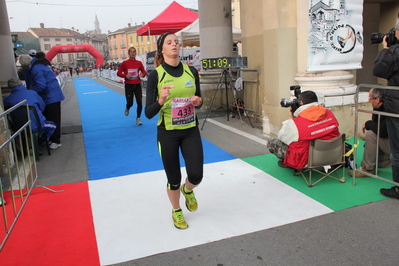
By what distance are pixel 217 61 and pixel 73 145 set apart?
3.64 metres

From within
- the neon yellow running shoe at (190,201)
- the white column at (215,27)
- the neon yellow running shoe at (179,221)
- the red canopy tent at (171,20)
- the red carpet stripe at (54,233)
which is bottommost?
the red carpet stripe at (54,233)

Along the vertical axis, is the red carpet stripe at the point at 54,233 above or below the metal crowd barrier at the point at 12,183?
below

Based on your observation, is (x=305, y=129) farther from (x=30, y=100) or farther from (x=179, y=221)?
(x=30, y=100)

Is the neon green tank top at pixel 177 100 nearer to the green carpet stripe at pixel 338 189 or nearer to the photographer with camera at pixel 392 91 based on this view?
the green carpet stripe at pixel 338 189

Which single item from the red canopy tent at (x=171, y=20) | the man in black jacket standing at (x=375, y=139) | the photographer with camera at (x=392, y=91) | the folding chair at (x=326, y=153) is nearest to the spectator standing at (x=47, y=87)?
the folding chair at (x=326, y=153)

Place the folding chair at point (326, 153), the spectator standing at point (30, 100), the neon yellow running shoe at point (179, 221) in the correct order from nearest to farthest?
the neon yellow running shoe at point (179, 221), the folding chair at point (326, 153), the spectator standing at point (30, 100)

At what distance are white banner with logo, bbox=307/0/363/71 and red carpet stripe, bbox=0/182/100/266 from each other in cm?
454

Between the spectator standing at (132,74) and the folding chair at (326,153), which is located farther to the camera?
A: the spectator standing at (132,74)

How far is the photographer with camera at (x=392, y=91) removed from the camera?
3.93m

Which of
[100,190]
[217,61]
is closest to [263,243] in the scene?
[100,190]

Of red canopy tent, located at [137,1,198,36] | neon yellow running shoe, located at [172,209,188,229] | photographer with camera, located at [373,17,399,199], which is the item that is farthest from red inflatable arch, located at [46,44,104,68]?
photographer with camera, located at [373,17,399,199]

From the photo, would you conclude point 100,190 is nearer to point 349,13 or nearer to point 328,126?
point 328,126

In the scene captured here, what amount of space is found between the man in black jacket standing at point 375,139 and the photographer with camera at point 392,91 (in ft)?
0.71

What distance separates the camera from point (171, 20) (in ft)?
64.4
